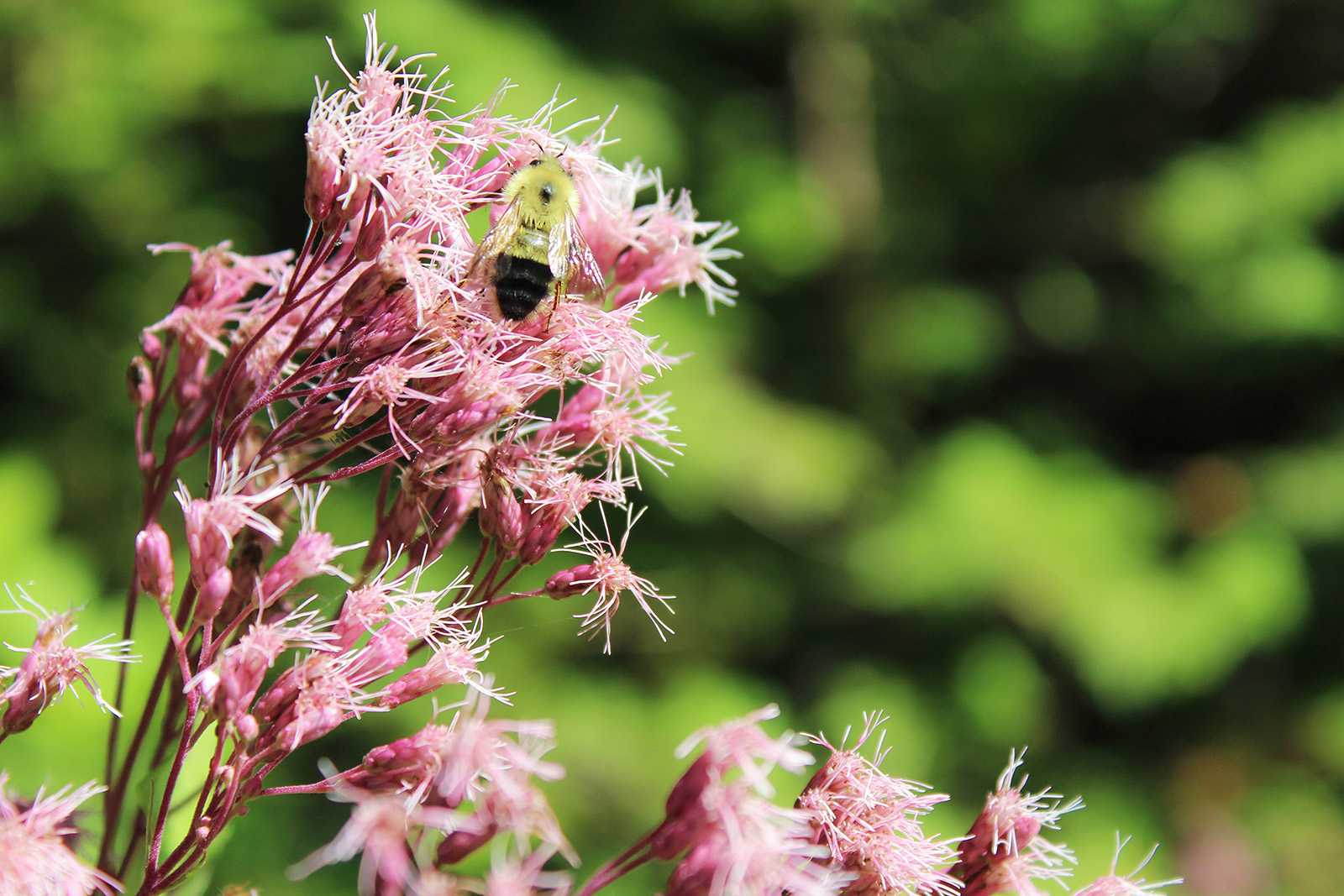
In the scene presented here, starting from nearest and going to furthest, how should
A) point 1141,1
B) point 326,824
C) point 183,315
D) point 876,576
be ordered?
1. point 183,315
2. point 326,824
3. point 876,576
4. point 1141,1

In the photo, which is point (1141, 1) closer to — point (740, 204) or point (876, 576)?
point (740, 204)

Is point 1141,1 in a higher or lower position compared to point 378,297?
higher

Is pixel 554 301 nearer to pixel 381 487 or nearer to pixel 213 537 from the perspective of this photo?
pixel 381 487

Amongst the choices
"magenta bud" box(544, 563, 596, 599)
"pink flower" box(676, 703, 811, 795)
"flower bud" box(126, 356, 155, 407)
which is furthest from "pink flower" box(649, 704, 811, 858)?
"flower bud" box(126, 356, 155, 407)

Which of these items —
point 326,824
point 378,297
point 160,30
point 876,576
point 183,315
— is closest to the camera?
point 378,297

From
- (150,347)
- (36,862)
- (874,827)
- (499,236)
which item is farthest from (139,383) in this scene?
(874,827)

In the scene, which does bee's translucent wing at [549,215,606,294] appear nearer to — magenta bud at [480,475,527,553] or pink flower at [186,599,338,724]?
magenta bud at [480,475,527,553]

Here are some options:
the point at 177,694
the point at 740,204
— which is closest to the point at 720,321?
the point at 740,204
